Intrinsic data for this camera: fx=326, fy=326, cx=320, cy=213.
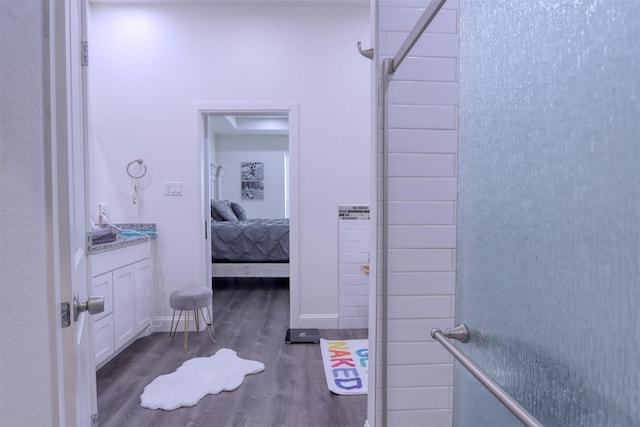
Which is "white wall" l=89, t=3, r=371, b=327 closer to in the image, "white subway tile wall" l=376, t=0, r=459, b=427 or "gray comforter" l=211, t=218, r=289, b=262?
"gray comforter" l=211, t=218, r=289, b=262

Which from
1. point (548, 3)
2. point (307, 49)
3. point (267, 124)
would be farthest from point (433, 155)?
point (267, 124)

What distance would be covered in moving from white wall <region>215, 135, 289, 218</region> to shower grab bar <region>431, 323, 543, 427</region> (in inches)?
243

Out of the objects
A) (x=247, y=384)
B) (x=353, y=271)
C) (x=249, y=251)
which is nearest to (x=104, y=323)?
(x=247, y=384)

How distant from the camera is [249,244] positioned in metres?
4.25

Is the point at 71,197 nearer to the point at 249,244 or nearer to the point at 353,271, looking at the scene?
the point at 353,271

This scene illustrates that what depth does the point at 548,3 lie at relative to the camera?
2.15ft

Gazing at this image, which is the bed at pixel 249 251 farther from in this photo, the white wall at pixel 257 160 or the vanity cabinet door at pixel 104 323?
the white wall at pixel 257 160

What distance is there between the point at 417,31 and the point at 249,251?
350cm

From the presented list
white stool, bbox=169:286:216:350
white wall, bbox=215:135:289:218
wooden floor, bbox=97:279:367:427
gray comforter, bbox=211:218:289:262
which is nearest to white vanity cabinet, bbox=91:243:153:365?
wooden floor, bbox=97:279:367:427

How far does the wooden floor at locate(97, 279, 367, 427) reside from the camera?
176 centimetres

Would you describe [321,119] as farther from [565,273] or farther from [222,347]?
[565,273]

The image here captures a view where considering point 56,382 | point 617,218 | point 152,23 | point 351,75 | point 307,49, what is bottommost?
point 56,382

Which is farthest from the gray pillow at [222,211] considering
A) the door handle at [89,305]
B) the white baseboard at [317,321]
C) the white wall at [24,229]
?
the white wall at [24,229]

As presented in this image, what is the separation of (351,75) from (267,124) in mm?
3725
